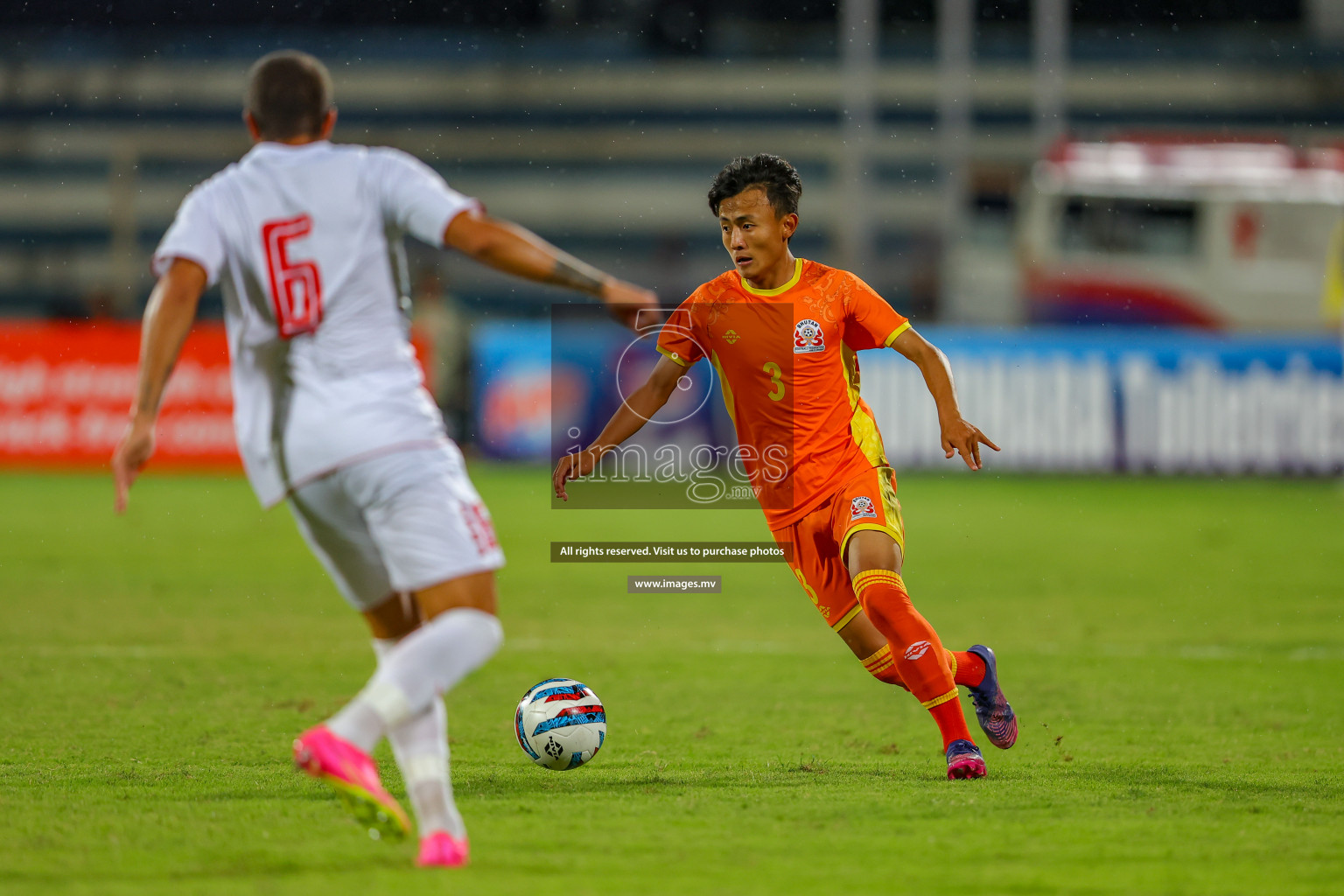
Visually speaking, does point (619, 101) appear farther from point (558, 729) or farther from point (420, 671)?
point (420, 671)

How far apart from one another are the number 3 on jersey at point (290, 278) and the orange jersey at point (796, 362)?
68.2 inches

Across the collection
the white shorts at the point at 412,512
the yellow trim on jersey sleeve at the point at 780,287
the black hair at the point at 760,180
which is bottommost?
the white shorts at the point at 412,512

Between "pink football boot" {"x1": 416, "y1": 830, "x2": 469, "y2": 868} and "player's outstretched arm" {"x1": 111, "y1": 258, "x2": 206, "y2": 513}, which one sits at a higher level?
"player's outstretched arm" {"x1": 111, "y1": 258, "x2": 206, "y2": 513}

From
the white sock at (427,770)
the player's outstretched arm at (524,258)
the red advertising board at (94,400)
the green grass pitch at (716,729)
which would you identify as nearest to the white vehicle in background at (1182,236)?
the green grass pitch at (716,729)

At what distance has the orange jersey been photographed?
214 inches

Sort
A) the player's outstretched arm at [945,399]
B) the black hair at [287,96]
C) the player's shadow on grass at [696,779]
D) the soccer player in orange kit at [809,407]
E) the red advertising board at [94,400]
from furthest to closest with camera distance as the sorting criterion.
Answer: the red advertising board at [94,400] → the soccer player in orange kit at [809,407] → the player's shadow on grass at [696,779] → the player's outstretched arm at [945,399] → the black hair at [287,96]

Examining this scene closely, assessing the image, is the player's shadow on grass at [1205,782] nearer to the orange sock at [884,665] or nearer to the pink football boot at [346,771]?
the orange sock at [884,665]

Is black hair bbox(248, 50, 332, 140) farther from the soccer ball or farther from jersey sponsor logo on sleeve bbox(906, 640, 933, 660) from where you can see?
jersey sponsor logo on sleeve bbox(906, 640, 933, 660)

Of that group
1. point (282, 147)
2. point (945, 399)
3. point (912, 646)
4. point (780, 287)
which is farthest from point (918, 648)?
point (282, 147)

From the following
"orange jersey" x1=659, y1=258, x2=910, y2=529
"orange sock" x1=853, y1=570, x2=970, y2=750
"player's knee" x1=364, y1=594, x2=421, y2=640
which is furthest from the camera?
"orange jersey" x1=659, y1=258, x2=910, y2=529

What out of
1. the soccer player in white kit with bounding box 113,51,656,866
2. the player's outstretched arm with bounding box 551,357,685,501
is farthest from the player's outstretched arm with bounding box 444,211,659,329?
the player's outstretched arm with bounding box 551,357,685,501

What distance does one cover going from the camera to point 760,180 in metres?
5.37

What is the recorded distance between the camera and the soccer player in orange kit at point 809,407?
5262 mm

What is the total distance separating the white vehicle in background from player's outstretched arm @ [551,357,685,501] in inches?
769
